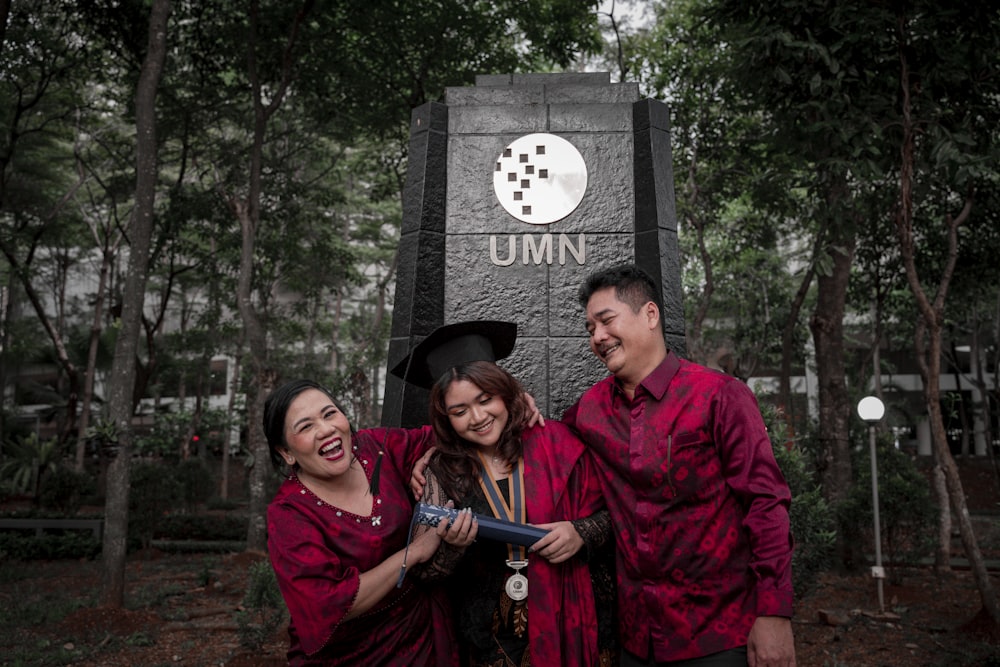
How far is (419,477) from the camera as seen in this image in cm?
261

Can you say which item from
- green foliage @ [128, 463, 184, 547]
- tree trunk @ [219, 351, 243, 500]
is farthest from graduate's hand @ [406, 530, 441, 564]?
tree trunk @ [219, 351, 243, 500]

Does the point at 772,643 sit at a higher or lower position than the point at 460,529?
lower

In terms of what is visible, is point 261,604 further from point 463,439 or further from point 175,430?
point 175,430

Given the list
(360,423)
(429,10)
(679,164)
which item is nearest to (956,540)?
(679,164)

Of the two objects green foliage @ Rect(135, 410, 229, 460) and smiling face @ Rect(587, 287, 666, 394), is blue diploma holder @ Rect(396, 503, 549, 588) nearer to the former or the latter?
smiling face @ Rect(587, 287, 666, 394)

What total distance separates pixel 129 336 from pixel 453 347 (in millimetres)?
5664

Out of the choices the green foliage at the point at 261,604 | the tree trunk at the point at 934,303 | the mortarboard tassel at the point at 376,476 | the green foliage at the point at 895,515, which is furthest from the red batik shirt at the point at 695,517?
the green foliage at the point at 895,515

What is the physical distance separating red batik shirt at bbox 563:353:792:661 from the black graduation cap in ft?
1.78

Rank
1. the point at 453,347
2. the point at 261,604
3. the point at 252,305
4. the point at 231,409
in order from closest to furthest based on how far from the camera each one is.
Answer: the point at 453,347
the point at 261,604
the point at 252,305
the point at 231,409

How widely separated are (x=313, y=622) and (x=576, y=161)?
9.08 feet

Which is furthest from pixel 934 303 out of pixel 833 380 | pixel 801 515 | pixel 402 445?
pixel 402 445

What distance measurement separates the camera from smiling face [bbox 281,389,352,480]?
244 centimetres

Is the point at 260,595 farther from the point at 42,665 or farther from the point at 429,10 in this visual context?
the point at 429,10

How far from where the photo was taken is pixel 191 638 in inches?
276
